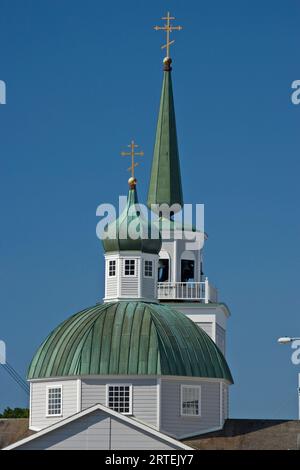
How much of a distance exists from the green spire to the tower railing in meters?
7.68

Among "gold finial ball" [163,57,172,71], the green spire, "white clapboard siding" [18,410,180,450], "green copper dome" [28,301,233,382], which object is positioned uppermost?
"gold finial ball" [163,57,172,71]

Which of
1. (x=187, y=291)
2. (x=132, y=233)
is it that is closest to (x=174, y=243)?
(x=187, y=291)

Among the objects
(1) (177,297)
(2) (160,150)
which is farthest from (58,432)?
(2) (160,150)

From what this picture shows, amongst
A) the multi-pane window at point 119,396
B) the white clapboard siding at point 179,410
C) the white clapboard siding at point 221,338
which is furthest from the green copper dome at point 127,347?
the white clapboard siding at point 221,338

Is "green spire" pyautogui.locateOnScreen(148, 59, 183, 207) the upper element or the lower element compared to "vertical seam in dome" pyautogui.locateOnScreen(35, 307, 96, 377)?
upper

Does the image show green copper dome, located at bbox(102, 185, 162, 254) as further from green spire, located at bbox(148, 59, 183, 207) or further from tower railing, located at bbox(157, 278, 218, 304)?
green spire, located at bbox(148, 59, 183, 207)

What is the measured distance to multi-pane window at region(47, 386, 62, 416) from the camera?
9512 centimetres

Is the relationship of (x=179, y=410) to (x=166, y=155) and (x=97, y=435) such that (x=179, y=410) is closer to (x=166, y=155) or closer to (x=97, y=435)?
(x=97, y=435)

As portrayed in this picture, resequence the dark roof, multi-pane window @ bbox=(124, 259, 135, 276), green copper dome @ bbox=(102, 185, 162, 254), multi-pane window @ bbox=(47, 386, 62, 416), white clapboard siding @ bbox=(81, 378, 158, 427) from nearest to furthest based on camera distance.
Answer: white clapboard siding @ bbox=(81, 378, 158, 427) → the dark roof → multi-pane window @ bbox=(47, 386, 62, 416) → multi-pane window @ bbox=(124, 259, 135, 276) → green copper dome @ bbox=(102, 185, 162, 254)

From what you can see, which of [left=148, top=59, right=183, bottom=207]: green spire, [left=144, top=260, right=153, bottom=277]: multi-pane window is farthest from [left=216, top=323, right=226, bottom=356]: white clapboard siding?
[left=148, top=59, right=183, bottom=207]: green spire

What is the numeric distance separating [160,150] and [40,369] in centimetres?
2392

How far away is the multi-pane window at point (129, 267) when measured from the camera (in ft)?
328

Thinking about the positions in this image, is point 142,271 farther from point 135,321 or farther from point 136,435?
point 136,435

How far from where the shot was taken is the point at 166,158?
11675 centimetres
